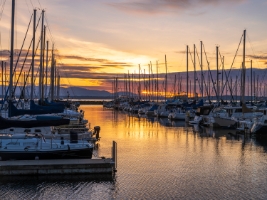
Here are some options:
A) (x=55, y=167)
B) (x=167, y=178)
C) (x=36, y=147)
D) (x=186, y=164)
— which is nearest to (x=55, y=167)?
(x=55, y=167)

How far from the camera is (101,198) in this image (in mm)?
19344

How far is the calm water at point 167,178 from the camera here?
19922mm

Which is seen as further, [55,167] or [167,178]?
[167,178]

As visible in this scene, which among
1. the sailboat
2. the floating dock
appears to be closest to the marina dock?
the floating dock

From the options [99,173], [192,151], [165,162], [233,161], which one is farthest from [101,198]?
[192,151]

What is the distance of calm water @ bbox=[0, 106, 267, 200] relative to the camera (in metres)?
19.9

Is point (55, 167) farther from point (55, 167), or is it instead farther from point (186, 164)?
point (186, 164)

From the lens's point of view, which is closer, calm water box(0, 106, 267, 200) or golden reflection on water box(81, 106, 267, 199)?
calm water box(0, 106, 267, 200)

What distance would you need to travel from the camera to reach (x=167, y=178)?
75.8ft

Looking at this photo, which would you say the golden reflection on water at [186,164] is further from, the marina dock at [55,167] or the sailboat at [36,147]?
the sailboat at [36,147]

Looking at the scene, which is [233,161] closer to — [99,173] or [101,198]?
[99,173]

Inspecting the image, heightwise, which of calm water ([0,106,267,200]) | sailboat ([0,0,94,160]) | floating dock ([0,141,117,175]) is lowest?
calm water ([0,106,267,200])

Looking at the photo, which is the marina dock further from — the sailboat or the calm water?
the sailboat

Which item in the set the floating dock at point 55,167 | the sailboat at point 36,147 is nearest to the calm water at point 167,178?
the floating dock at point 55,167
